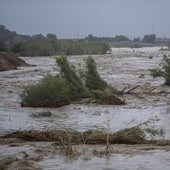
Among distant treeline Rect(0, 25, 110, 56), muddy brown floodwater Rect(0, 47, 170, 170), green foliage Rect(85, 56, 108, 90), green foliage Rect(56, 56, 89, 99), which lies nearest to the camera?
muddy brown floodwater Rect(0, 47, 170, 170)

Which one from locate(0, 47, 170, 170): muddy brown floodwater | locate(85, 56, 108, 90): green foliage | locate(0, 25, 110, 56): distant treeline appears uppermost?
locate(0, 25, 110, 56): distant treeline

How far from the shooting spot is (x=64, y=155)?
10438 millimetres

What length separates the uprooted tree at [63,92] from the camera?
21.1 m

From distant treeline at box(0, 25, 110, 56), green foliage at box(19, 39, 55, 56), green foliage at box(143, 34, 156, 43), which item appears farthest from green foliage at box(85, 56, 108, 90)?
green foliage at box(143, 34, 156, 43)

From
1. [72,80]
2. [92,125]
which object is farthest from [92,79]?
[92,125]

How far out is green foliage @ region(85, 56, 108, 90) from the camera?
24312mm

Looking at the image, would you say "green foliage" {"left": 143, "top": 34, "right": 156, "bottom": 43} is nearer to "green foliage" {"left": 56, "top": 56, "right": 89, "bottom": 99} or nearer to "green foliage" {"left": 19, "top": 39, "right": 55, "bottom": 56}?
"green foliage" {"left": 19, "top": 39, "right": 55, "bottom": 56}

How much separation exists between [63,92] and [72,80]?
5.66 ft

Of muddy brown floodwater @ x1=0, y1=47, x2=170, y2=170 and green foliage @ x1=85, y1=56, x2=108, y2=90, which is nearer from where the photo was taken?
muddy brown floodwater @ x1=0, y1=47, x2=170, y2=170

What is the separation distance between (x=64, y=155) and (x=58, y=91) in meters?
11.0

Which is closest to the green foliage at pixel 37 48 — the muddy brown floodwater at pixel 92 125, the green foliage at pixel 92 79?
the muddy brown floodwater at pixel 92 125

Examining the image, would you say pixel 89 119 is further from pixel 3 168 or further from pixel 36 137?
pixel 3 168

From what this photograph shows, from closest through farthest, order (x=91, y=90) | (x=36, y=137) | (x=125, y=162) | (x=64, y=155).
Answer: (x=125, y=162), (x=64, y=155), (x=36, y=137), (x=91, y=90)

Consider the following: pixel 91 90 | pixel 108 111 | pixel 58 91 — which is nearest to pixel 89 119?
pixel 108 111
